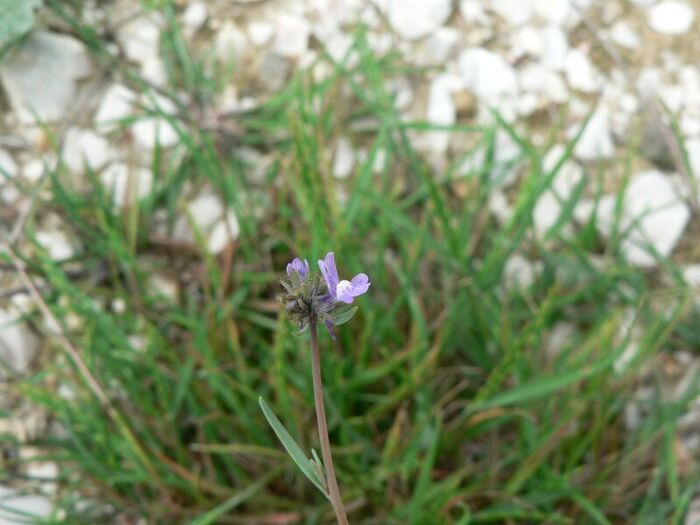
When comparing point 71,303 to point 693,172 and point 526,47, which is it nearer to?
point 526,47

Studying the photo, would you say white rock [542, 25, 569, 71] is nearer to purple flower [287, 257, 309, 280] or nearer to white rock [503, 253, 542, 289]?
white rock [503, 253, 542, 289]

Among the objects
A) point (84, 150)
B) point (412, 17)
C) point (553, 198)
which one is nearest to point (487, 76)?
point (412, 17)

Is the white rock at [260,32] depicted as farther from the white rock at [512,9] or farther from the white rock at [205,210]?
the white rock at [512,9]

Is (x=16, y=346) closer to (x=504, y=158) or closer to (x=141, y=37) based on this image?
(x=141, y=37)

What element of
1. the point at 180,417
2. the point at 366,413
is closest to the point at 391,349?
the point at 366,413

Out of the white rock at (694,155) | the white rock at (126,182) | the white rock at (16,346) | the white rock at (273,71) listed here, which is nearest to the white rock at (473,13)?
the white rock at (273,71)

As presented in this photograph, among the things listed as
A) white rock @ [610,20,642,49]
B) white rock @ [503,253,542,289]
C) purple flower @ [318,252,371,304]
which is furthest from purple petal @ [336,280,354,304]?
white rock @ [610,20,642,49]
